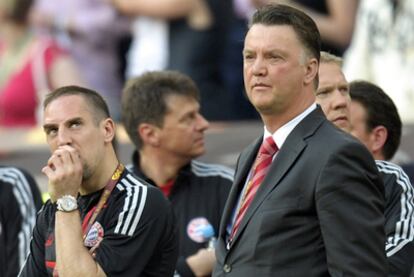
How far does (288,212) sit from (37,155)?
4500mm

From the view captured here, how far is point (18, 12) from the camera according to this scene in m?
10.5

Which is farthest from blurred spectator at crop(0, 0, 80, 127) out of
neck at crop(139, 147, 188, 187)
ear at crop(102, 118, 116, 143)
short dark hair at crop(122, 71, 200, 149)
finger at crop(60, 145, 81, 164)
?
finger at crop(60, 145, 81, 164)

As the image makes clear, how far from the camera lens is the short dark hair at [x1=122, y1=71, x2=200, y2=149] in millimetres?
7613

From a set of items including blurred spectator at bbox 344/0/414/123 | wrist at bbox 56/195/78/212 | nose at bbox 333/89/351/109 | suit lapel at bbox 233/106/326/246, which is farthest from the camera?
blurred spectator at bbox 344/0/414/123

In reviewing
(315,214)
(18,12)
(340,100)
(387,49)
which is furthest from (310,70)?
(18,12)

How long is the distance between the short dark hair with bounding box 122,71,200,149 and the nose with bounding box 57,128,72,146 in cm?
201

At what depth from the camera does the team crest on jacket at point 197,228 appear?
702cm

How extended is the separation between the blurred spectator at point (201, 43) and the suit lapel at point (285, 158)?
5.08 m

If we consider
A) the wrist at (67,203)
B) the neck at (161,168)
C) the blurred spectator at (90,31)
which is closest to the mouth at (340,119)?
the wrist at (67,203)

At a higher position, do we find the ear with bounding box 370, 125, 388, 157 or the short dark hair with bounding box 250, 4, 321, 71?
A: the short dark hair with bounding box 250, 4, 321, 71

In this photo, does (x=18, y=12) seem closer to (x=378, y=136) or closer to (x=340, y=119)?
(x=378, y=136)

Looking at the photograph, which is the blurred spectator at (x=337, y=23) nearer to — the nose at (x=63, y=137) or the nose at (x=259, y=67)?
the nose at (x=63, y=137)

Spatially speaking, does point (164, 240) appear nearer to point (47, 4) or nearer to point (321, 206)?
point (321, 206)

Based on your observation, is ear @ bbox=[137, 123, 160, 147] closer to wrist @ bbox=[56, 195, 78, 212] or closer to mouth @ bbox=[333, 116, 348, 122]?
mouth @ bbox=[333, 116, 348, 122]
